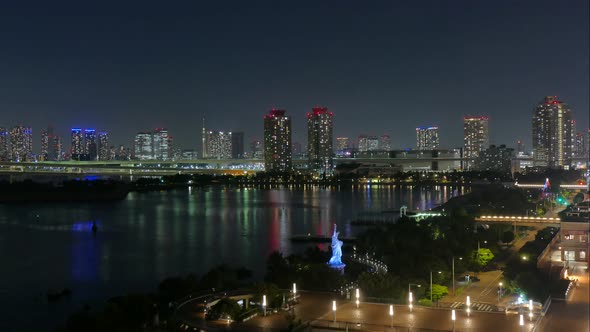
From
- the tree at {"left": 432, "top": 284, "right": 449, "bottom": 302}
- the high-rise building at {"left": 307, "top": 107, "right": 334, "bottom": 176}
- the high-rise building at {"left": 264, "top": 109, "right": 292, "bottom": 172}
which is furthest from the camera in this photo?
the high-rise building at {"left": 307, "top": 107, "right": 334, "bottom": 176}

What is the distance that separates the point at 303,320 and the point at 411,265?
2.21 m

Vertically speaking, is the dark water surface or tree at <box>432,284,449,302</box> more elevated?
tree at <box>432,284,449,302</box>

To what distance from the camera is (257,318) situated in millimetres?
3838

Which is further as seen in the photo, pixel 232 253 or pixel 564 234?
pixel 232 253

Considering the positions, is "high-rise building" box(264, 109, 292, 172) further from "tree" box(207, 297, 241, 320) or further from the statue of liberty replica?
"tree" box(207, 297, 241, 320)

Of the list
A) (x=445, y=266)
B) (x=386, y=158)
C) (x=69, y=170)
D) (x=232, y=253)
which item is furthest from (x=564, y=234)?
(x=386, y=158)

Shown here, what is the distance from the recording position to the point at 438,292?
195 inches

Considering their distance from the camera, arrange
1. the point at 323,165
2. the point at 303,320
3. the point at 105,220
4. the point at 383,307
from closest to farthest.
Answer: the point at 303,320 < the point at 383,307 < the point at 105,220 < the point at 323,165

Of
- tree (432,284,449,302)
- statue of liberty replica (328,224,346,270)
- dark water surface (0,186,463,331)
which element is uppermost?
statue of liberty replica (328,224,346,270)

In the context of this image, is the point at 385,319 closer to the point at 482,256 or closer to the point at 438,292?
the point at 438,292

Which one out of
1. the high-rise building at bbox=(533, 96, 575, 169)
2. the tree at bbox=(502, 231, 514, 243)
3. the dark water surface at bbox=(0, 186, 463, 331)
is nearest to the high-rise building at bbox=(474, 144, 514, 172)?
the high-rise building at bbox=(533, 96, 575, 169)

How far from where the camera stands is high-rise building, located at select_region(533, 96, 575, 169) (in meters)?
34.2

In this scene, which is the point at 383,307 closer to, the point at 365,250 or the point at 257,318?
the point at 257,318

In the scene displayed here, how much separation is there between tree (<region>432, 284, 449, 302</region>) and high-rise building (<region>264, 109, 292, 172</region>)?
113 feet
